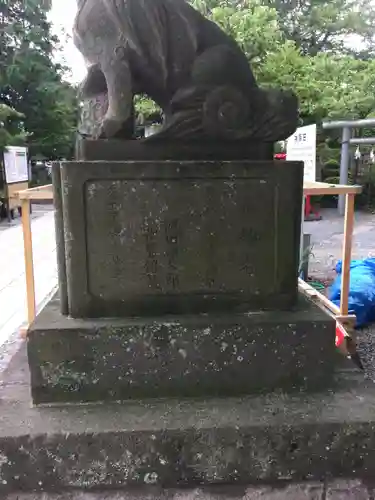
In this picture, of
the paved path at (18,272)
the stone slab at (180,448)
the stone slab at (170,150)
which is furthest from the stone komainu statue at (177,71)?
the paved path at (18,272)

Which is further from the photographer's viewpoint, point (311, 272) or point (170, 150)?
point (311, 272)

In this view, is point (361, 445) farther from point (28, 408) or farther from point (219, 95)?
point (219, 95)

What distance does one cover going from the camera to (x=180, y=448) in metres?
1.76

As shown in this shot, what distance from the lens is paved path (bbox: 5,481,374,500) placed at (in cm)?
174

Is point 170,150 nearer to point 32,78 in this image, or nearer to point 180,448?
point 180,448

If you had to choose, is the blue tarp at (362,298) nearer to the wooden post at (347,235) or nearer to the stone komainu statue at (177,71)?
the wooden post at (347,235)

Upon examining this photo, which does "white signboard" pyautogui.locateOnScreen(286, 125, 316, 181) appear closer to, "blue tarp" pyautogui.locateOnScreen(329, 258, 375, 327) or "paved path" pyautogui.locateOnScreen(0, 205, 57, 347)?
"blue tarp" pyautogui.locateOnScreen(329, 258, 375, 327)

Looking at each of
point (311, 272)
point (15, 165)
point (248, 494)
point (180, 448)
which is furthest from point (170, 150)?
point (15, 165)

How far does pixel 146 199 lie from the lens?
→ 6.38 feet

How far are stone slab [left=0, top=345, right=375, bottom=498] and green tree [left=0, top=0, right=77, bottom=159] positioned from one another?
14.7m

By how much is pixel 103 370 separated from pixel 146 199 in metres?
0.68

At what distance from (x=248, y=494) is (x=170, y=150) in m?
1.33

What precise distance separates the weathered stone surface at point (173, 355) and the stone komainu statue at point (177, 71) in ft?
2.50

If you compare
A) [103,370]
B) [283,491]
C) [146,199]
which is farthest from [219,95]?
[283,491]
